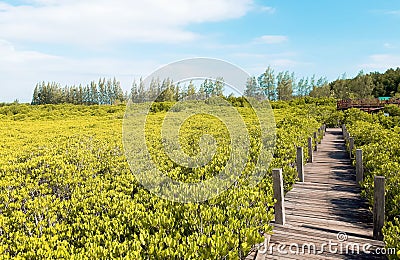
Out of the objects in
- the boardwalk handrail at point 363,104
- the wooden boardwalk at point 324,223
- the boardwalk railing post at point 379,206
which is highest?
the boardwalk handrail at point 363,104

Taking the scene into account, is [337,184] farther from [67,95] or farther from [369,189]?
[67,95]

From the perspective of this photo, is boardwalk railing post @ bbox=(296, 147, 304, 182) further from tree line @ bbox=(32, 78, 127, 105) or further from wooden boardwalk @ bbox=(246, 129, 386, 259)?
tree line @ bbox=(32, 78, 127, 105)

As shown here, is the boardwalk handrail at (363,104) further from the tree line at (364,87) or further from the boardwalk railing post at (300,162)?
the boardwalk railing post at (300,162)

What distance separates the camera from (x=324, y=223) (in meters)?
5.25

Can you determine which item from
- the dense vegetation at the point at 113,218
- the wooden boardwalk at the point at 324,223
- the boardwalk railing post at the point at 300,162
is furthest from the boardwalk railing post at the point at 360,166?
the dense vegetation at the point at 113,218

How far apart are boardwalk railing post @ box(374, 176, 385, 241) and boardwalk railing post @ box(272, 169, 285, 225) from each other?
131 centimetres

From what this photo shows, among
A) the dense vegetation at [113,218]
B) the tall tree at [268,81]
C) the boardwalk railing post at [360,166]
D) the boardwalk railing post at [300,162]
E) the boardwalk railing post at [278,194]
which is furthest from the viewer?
the tall tree at [268,81]

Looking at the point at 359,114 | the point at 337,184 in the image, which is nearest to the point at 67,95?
the point at 359,114

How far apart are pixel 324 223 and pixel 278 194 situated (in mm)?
971

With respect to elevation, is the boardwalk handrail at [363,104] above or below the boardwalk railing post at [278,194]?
above

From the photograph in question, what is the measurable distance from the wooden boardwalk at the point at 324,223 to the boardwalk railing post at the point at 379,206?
17 cm

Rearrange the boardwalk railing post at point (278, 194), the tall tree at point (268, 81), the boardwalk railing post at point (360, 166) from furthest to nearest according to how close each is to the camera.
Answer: the tall tree at point (268, 81) < the boardwalk railing post at point (360, 166) < the boardwalk railing post at point (278, 194)

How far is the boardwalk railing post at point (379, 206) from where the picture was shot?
4297mm

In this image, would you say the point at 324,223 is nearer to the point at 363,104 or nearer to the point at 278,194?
the point at 278,194
